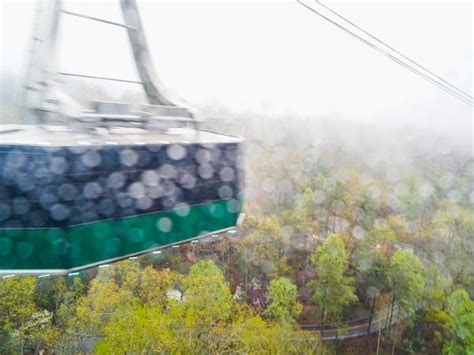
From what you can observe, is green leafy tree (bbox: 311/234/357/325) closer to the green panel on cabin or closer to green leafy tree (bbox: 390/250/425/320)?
green leafy tree (bbox: 390/250/425/320)

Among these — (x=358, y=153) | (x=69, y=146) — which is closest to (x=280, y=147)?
(x=358, y=153)

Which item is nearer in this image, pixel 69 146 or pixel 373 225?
pixel 69 146

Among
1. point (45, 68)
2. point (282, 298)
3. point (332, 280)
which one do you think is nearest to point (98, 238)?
point (45, 68)

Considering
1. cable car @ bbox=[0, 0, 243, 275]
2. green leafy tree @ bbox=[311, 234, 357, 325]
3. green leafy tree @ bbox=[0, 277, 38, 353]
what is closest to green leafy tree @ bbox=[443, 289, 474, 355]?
green leafy tree @ bbox=[311, 234, 357, 325]

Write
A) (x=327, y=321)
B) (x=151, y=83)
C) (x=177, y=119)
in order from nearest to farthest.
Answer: (x=177, y=119) → (x=151, y=83) → (x=327, y=321)

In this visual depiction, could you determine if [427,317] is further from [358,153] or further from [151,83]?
[358,153]

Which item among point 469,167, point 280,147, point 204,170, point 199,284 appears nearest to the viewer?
point 204,170

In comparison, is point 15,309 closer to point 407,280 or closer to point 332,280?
point 332,280
